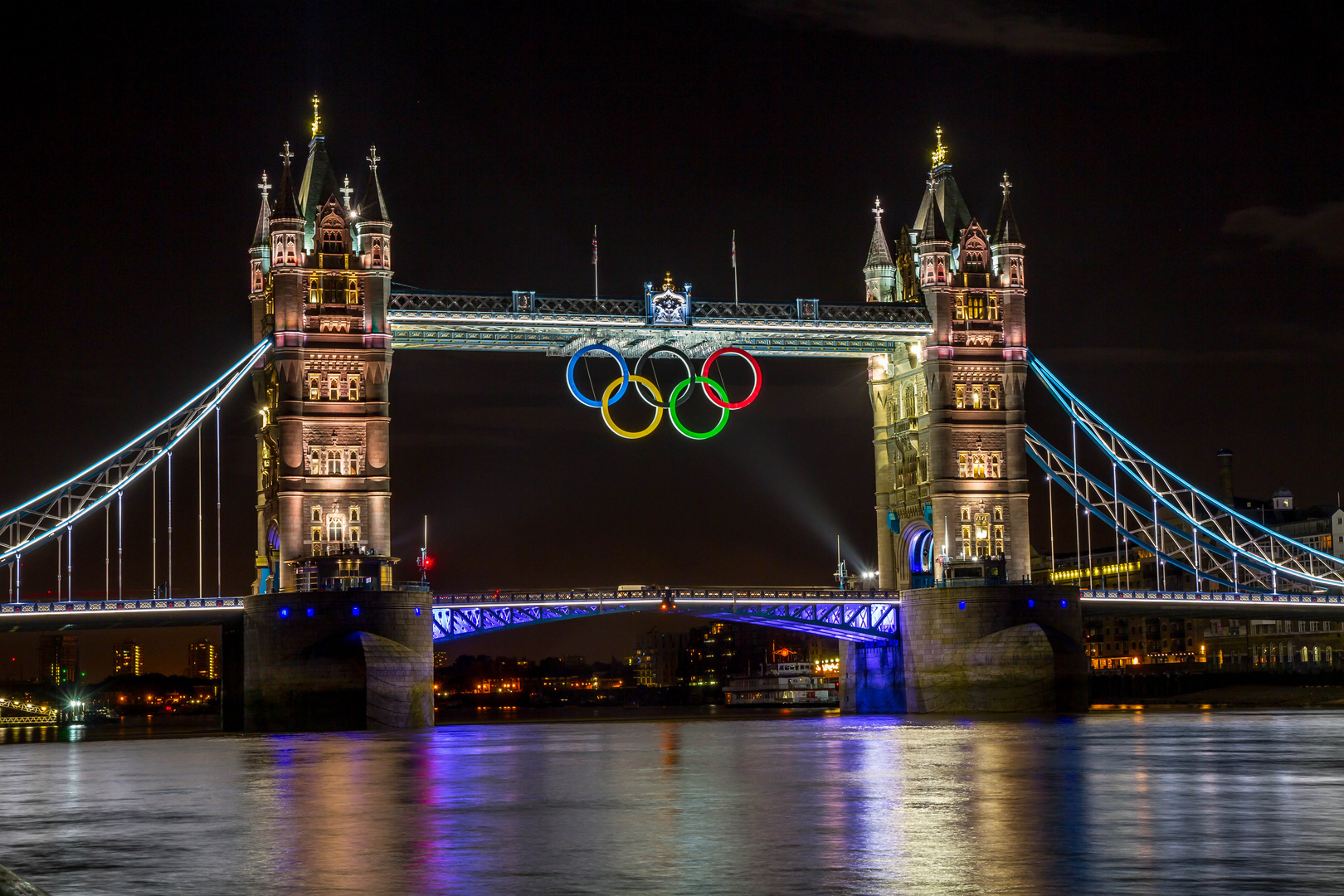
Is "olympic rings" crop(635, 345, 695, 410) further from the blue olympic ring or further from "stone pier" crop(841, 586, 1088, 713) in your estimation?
"stone pier" crop(841, 586, 1088, 713)

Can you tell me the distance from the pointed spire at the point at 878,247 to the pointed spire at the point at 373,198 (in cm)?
2691

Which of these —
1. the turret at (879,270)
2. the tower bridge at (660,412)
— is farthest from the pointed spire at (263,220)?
the turret at (879,270)

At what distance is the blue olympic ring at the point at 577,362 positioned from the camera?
85.5 metres

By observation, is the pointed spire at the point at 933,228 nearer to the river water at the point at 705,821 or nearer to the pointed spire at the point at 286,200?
the pointed spire at the point at 286,200

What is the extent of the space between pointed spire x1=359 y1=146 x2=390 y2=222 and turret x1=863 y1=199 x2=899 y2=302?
1056 inches

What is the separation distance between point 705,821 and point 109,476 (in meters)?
60.8

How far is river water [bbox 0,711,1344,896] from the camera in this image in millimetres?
20828

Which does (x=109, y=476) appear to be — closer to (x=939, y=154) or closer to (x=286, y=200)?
(x=286, y=200)

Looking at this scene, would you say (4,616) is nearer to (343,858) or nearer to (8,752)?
(8,752)

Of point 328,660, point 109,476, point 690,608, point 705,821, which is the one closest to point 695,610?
point 690,608

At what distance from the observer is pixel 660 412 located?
87.9 m

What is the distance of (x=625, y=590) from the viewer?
88500mm

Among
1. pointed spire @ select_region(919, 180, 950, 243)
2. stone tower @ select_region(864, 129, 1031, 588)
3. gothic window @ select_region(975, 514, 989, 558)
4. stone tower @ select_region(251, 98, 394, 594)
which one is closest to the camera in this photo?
stone tower @ select_region(251, 98, 394, 594)

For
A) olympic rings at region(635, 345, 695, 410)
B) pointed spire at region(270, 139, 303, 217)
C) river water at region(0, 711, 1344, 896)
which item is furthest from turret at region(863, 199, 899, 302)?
river water at region(0, 711, 1344, 896)
